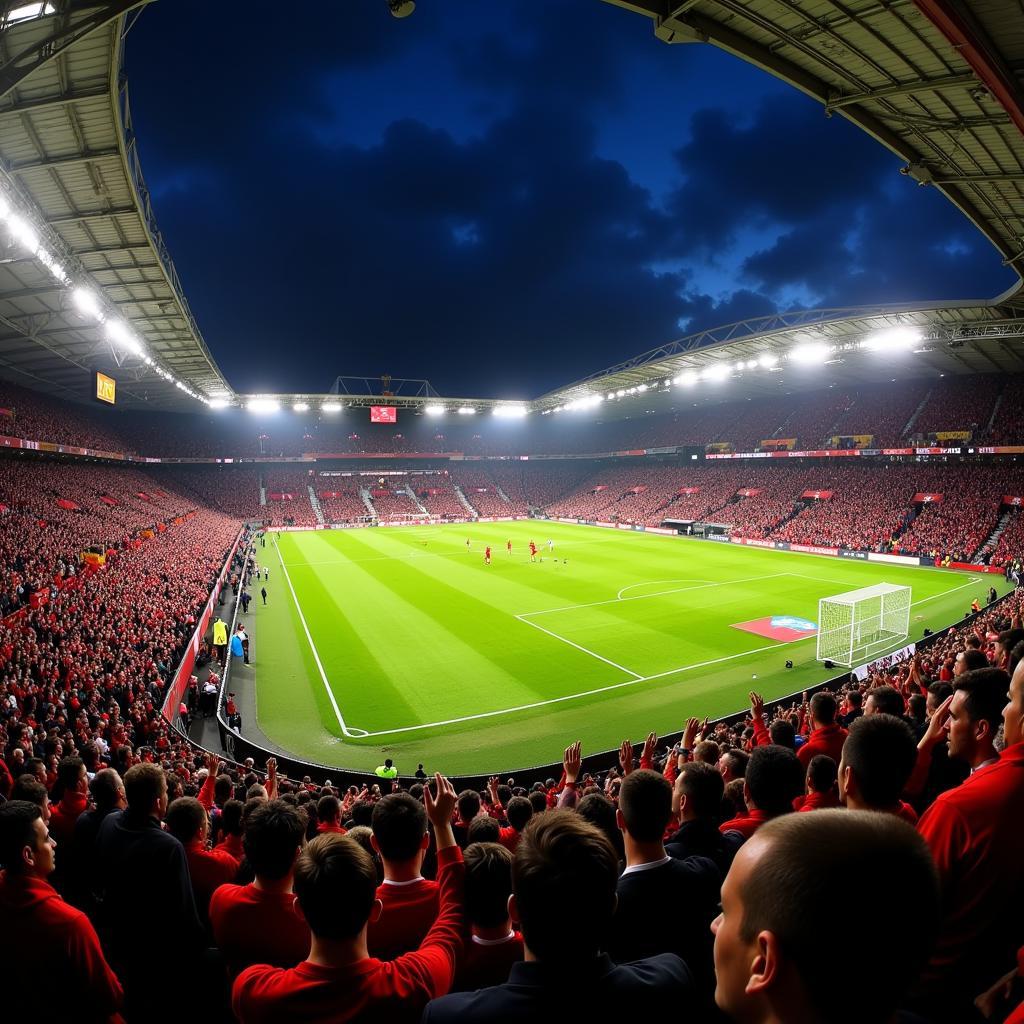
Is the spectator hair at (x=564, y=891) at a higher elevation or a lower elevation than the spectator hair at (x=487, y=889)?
higher

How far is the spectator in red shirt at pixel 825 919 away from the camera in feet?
4.07

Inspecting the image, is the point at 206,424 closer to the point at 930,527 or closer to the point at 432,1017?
the point at 930,527

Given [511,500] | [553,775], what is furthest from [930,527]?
[511,500]

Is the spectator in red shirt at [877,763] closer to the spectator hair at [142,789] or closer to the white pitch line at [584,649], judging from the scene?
the spectator hair at [142,789]

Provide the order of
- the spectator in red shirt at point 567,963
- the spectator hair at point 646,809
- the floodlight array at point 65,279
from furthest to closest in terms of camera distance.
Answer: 1. the floodlight array at point 65,279
2. the spectator hair at point 646,809
3. the spectator in red shirt at point 567,963

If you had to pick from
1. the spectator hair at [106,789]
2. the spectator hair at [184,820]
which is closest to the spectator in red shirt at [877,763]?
the spectator hair at [184,820]

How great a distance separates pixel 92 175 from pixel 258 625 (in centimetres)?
1839

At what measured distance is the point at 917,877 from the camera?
4.18 feet

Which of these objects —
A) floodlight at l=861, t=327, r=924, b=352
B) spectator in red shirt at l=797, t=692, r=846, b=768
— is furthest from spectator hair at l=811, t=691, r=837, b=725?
floodlight at l=861, t=327, r=924, b=352

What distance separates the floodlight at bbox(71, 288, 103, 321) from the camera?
25.6 meters

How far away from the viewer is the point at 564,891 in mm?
1937

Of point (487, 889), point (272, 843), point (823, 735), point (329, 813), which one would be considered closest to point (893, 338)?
point (823, 735)

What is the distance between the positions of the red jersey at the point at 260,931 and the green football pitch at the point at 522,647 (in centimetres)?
1203

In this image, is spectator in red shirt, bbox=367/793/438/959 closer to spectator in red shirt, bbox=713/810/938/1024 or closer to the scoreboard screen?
spectator in red shirt, bbox=713/810/938/1024
